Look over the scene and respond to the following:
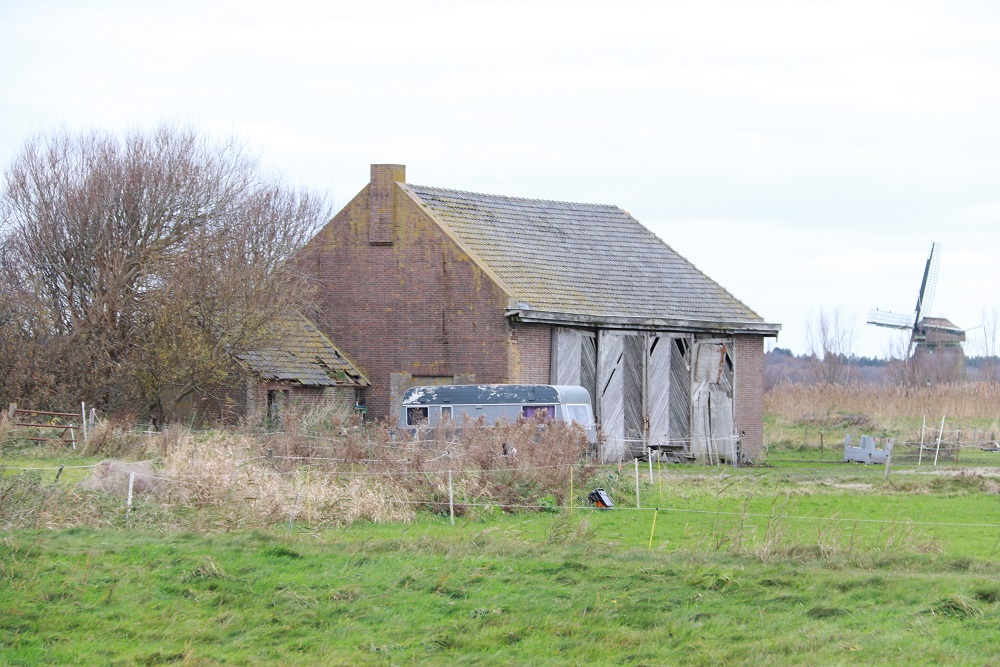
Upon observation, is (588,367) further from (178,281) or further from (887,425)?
(887,425)

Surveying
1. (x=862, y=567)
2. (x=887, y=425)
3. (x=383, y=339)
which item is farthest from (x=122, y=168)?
(x=887, y=425)

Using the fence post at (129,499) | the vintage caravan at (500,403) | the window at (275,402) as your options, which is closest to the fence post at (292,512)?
the fence post at (129,499)

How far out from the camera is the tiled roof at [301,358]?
31.8 m

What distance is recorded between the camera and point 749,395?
35344 millimetres

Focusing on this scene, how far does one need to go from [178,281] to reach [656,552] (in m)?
18.2

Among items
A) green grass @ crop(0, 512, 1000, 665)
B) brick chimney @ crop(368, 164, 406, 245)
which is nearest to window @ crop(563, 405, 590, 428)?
brick chimney @ crop(368, 164, 406, 245)

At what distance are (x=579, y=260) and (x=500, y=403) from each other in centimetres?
965

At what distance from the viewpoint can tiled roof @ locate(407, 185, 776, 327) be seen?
110 feet

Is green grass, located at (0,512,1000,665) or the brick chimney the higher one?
the brick chimney

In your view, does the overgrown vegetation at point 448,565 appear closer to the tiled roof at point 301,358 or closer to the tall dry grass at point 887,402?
the tiled roof at point 301,358

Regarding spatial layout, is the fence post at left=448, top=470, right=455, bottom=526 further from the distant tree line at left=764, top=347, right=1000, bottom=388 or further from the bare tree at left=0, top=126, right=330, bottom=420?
the distant tree line at left=764, top=347, right=1000, bottom=388

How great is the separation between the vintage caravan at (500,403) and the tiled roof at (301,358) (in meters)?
5.23

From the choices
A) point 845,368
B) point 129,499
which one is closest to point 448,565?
point 129,499

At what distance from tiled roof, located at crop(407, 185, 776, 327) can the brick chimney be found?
2.94 feet
